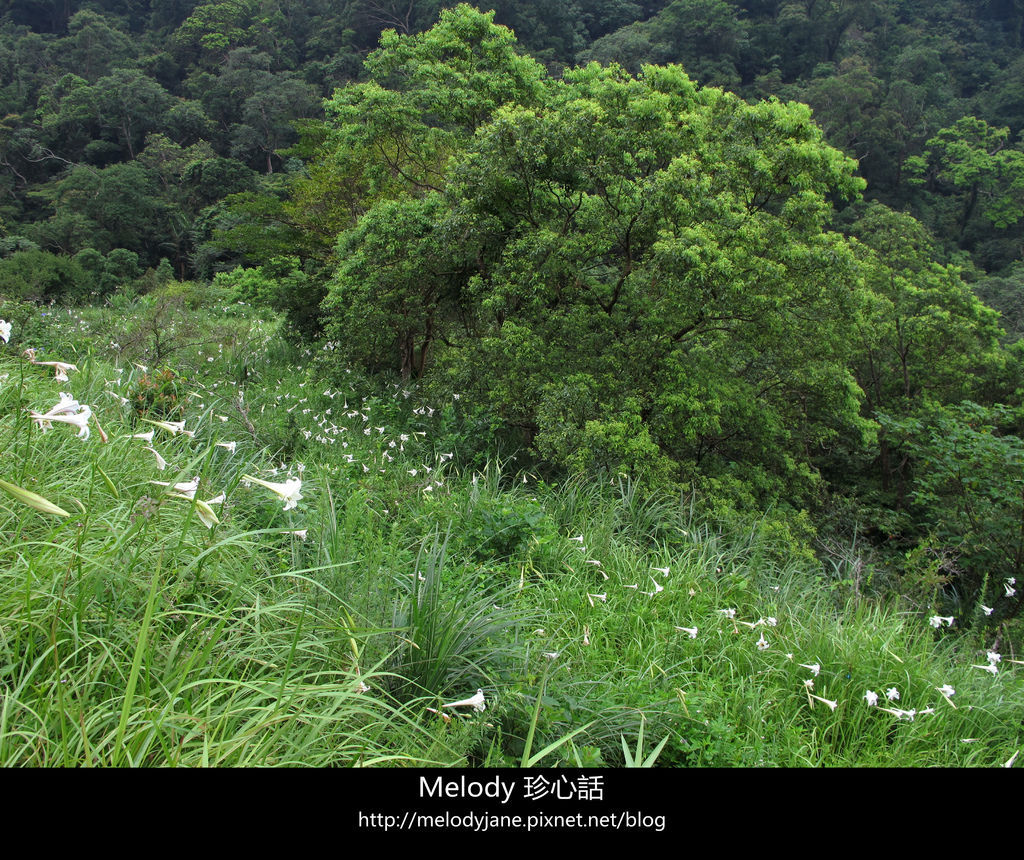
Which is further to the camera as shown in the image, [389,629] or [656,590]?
[656,590]

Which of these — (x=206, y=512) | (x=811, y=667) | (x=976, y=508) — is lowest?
(x=976, y=508)

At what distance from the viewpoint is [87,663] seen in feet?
5.05

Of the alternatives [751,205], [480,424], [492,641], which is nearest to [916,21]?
[751,205]

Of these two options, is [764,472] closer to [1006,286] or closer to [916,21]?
[1006,286]

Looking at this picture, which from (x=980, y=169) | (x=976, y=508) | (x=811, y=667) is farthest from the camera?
(x=980, y=169)

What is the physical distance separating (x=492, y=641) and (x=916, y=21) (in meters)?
47.3

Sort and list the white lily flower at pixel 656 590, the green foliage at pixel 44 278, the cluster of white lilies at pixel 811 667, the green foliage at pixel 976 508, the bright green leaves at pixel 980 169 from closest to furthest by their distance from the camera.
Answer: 1. the cluster of white lilies at pixel 811 667
2. the white lily flower at pixel 656 590
3. the green foliage at pixel 976 508
4. the green foliage at pixel 44 278
5. the bright green leaves at pixel 980 169

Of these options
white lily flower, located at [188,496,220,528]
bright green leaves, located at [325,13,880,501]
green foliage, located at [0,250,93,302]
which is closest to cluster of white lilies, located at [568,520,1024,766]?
white lily flower, located at [188,496,220,528]

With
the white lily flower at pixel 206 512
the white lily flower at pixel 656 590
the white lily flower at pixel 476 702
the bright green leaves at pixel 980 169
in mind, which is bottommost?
the white lily flower at pixel 656 590

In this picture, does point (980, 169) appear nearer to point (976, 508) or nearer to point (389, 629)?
point (976, 508)

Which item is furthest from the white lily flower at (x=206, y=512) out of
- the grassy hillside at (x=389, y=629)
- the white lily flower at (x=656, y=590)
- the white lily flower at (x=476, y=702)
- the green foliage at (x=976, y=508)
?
the green foliage at (x=976, y=508)

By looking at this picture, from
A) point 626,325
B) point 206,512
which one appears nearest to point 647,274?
point 626,325

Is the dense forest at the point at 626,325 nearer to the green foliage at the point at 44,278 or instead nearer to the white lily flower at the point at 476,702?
the green foliage at the point at 44,278

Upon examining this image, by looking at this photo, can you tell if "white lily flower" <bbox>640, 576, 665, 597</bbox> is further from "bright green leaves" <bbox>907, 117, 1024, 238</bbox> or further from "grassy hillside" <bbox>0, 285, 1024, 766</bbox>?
Result: "bright green leaves" <bbox>907, 117, 1024, 238</bbox>
